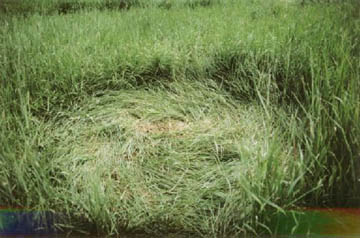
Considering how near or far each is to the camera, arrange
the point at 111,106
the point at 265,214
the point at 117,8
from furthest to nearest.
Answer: the point at 117,8 < the point at 111,106 < the point at 265,214

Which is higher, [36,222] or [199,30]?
[199,30]

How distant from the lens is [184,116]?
1078 mm

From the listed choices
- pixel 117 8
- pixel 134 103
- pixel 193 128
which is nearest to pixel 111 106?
pixel 134 103

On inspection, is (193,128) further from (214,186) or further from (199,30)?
(199,30)

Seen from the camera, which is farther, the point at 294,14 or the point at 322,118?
the point at 294,14

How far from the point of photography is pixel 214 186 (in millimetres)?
1001

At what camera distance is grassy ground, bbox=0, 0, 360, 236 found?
3.25ft

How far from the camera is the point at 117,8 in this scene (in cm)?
124

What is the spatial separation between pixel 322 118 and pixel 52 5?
90cm

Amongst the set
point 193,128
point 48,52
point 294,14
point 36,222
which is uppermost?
point 294,14

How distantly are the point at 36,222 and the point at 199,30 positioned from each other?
72cm

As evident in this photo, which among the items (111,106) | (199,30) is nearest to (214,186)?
(111,106)

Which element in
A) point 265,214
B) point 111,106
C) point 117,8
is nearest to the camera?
point 265,214

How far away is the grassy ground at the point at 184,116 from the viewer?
0.99m
